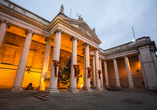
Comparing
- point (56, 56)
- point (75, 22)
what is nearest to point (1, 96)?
point (56, 56)

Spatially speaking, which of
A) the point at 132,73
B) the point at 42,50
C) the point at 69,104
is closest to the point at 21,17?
the point at 42,50

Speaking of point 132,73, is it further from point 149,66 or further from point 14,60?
point 14,60

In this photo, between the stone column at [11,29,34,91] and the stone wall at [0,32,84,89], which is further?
the stone wall at [0,32,84,89]

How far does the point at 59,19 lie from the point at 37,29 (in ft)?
13.2

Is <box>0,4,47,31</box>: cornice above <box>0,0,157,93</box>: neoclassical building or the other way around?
above

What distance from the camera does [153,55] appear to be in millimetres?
18312

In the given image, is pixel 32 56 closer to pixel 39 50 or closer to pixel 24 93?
pixel 39 50

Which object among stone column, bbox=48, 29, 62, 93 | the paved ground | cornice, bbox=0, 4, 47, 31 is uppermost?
cornice, bbox=0, 4, 47, 31

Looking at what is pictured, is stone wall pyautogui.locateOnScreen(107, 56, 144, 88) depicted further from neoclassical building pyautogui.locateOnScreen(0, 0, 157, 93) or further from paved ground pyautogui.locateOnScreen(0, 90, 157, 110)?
paved ground pyautogui.locateOnScreen(0, 90, 157, 110)

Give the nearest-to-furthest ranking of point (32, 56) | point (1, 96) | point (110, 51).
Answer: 1. point (1, 96)
2. point (32, 56)
3. point (110, 51)

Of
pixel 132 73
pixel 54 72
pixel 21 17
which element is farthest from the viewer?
pixel 132 73

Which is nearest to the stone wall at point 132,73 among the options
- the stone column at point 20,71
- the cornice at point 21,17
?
the cornice at point 21,17

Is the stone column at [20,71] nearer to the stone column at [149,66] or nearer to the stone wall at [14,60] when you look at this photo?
the stone wall at [14,60]

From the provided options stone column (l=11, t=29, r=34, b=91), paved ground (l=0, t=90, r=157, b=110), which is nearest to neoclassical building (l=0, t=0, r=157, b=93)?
stone column (l=11, t=29, r=34, b=91)
